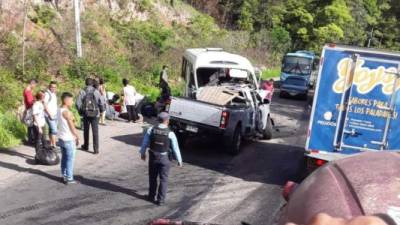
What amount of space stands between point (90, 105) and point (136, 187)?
355 centimetres

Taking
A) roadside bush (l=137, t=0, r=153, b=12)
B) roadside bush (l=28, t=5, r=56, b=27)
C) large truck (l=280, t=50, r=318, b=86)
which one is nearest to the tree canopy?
large truck (l=280, t=50, r=318, b=86)

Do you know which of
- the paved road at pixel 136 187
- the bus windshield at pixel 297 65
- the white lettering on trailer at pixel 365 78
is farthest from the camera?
the bus windshield at pixel 297 65

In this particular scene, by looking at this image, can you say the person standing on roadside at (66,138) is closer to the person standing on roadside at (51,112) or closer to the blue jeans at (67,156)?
the blue jeans at (67,156)

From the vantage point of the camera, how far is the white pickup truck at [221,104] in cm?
1352

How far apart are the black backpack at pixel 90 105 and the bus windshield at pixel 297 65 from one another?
77.5ft

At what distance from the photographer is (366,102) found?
1055cm

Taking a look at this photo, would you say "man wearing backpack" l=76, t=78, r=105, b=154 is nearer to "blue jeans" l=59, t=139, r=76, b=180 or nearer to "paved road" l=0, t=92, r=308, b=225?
"paved road" l=0, t=92, r=308, b=225

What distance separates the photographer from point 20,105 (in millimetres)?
14969

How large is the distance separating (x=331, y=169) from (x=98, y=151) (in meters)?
11.6

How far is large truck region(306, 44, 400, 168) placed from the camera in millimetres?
10359

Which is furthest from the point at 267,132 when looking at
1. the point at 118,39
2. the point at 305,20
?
the point at 305,20

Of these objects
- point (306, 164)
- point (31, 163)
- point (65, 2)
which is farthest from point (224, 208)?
point (65, 2)

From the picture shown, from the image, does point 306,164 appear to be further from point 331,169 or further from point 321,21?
point 321,21

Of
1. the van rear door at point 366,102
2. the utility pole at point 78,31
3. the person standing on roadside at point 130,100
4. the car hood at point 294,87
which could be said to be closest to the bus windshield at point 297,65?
the car hood at point 294,87
